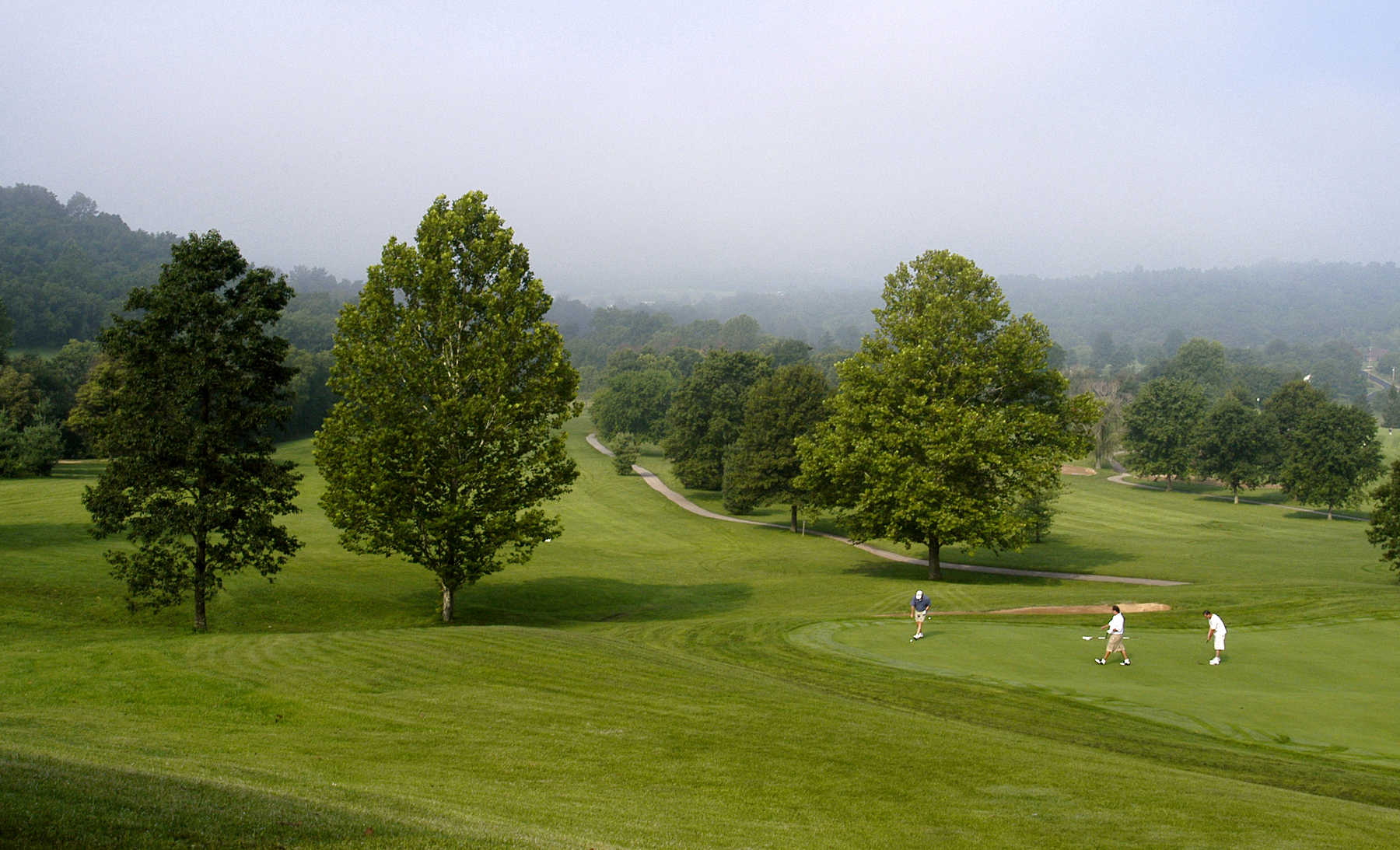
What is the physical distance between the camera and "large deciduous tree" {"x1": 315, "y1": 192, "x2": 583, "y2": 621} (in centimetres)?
2902

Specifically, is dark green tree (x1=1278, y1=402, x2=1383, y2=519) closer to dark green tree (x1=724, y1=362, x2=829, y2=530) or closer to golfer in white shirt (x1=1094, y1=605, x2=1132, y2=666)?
dark green tree (x1=724, y1=362, x2=829, y2=530)

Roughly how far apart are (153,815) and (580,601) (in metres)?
31.3

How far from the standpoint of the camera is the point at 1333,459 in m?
80.8

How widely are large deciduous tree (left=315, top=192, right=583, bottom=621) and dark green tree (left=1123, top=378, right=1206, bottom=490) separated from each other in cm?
9078

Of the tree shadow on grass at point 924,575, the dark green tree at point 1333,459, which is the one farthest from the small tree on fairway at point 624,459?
the dark green tree at point 1333,459

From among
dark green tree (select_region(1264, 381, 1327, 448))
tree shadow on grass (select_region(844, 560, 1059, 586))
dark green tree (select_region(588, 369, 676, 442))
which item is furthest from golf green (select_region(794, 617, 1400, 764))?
dark green tree (select_region(588, 369, 676, 442))

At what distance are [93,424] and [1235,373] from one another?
704 feet

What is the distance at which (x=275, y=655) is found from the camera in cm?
1980

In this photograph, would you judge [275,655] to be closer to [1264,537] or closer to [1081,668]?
[1081,668]

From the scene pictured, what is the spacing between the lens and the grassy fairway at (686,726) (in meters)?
9.45

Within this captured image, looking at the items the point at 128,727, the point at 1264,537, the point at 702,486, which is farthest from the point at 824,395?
A: the point at 128,727

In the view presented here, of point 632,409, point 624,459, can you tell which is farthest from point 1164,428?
point 632,409

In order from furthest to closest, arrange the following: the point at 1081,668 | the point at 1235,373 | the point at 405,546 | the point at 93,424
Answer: the point at 1235,373, the point at 405,546, the point at 93,424, the point at 1081,668

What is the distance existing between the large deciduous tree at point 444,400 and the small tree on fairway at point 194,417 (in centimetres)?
247
